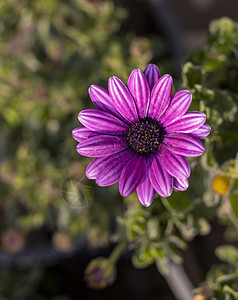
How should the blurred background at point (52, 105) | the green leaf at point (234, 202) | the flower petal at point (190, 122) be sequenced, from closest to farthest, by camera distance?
the flower petal at point (190, 122)
the green leaf at point (234, 202)
the blurred background at point (52, 105)

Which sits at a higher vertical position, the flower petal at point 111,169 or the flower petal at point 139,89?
the flower petal at point 139,89

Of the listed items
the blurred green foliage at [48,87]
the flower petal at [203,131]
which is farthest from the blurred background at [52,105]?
the flower petal at [203,131]

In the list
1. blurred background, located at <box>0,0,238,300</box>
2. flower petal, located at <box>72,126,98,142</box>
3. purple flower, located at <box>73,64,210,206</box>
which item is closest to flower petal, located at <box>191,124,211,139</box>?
purple flower, located at <box>73,64,210,206</box>

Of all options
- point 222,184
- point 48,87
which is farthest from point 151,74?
point 48,87

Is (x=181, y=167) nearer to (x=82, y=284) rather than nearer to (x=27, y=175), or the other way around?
(x=27, y=175)

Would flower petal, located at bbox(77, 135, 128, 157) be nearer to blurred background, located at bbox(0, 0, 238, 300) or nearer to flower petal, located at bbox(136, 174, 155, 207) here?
flower petal, located at bbox(136, 174, 155, 207)

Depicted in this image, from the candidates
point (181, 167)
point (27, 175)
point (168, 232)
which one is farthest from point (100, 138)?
point (27, 175)

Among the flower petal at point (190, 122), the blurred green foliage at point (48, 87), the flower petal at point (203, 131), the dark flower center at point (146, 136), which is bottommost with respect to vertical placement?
the flower petal at point (203, 131)

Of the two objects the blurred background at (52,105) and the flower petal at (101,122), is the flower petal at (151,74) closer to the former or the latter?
the flower petal at (101,122)
